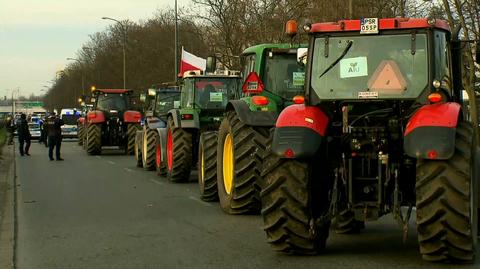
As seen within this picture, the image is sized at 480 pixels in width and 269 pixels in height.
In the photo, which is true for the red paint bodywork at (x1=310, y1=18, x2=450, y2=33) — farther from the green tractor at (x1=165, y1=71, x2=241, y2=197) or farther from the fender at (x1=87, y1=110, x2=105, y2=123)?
the fender at (x1=87, y1=110, x2=105, y2=123)

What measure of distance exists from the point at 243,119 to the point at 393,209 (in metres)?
3.64

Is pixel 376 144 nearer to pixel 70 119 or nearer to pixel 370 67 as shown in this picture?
pixel 370 67

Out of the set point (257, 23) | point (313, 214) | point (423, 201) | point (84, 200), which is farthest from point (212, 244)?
point (257, 23)

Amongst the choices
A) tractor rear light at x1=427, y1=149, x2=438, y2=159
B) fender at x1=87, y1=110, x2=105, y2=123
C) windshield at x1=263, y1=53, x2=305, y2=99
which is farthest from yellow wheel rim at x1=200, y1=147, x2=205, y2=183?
fender at x1=87, y1=110, x2=105, y2=123

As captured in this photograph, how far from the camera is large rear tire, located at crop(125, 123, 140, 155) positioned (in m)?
27.0

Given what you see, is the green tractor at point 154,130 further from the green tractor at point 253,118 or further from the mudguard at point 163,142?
the green tractor at point 253,118

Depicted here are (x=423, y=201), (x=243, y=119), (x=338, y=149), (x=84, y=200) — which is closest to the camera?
(x=423, y=201)

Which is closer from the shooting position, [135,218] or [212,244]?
[212,244]

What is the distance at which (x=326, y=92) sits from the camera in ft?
23.2

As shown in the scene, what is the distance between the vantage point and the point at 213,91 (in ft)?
51.3

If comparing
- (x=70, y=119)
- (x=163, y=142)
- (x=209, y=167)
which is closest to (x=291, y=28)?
(x=209, y=167)

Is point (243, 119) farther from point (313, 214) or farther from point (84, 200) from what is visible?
point (84, 200)

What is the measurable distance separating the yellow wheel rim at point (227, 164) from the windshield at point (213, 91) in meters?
4.74

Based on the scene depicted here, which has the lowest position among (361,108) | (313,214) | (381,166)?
(313,214)
